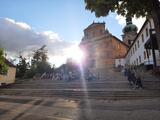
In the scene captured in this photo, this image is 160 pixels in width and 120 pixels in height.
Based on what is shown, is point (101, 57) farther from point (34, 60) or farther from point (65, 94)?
point (65, 94)

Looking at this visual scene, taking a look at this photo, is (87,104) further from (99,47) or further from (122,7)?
(99,47)

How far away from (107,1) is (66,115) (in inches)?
228

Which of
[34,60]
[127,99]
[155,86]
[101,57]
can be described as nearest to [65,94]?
[127,99]

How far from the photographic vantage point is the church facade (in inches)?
2071

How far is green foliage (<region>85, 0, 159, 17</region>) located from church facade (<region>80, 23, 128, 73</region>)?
134 ft

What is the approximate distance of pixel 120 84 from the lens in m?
20.5

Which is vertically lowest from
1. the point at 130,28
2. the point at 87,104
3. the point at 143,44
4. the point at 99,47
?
the point at 87,104

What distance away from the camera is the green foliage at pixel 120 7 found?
9641mm

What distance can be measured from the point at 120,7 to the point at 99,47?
43.6 m

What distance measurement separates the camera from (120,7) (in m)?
10.6

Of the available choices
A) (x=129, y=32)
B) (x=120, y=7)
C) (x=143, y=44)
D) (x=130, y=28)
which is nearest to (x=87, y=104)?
(x=120, y=7)

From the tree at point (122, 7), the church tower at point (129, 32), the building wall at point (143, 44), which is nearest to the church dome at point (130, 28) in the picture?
the church tower at point (129, 32)

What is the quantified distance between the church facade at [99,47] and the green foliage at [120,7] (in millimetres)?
40970

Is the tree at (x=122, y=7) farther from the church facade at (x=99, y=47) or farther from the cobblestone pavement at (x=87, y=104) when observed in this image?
the church facade at (x=99, y=47)
